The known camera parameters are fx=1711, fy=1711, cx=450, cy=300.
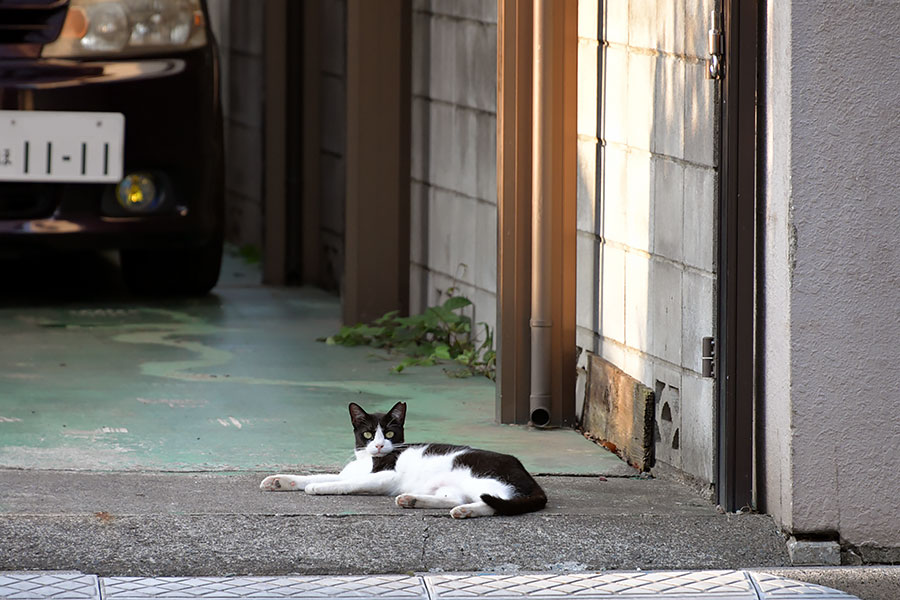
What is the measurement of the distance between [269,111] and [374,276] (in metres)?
1.69

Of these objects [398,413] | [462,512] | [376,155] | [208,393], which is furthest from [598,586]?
[376,155]

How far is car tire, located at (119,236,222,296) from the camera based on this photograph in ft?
26.4

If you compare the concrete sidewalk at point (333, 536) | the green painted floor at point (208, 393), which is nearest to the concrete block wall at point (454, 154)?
the green painted floor at point (208, 393)

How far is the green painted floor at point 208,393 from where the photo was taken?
5027 millimetres

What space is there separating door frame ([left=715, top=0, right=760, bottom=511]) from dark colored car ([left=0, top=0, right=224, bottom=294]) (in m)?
3.63

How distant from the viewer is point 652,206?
4926 millimetres

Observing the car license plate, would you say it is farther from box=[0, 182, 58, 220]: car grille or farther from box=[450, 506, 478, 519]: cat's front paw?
box=[450, 506, 478, 519]: cat's front paw

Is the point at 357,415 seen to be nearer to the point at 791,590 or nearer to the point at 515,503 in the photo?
the point at 515,503

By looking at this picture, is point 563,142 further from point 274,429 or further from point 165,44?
point 165,44

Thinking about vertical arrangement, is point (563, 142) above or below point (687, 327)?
above

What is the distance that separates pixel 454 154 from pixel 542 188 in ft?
4.81

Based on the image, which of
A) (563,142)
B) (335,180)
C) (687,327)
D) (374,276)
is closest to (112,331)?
(374,276)

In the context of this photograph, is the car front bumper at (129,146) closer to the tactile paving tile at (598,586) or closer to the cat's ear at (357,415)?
the cat's ear at (357,415)

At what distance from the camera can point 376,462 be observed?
4.59 meters
